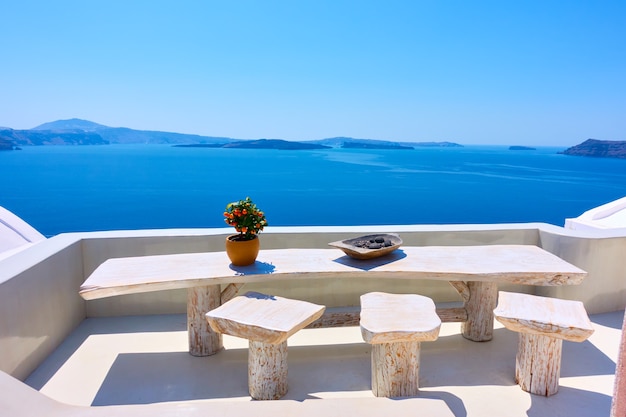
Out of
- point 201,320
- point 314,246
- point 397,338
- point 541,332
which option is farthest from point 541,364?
point 201,320

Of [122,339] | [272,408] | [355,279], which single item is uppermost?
[272,408]

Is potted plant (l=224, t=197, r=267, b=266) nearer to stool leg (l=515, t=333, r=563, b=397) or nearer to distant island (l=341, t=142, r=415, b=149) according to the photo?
stool leg (l=515, t=333, r=563, b=397)

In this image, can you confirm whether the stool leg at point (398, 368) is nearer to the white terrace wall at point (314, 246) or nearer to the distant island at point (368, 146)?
the white terrace wall at point (314, 246)

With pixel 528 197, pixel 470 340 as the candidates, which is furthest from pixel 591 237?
pixel 528 197

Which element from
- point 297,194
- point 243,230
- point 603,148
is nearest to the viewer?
point 243,230

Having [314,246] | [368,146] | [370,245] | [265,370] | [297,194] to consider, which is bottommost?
[297,194]

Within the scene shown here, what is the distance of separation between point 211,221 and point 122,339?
143 ft

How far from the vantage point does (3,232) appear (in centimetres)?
529

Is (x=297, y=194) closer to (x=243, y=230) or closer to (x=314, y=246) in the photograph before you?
(x=314, y=246)

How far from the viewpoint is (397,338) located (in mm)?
2082

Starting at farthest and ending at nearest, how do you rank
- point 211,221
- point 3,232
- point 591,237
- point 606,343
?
1. point 211,221
2. point 3,232
3. point 591,237
4. point 606,343

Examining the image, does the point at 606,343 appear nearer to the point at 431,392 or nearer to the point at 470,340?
the point at 470,340

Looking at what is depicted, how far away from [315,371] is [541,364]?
1320mm

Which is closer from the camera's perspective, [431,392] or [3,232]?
[431,392]
